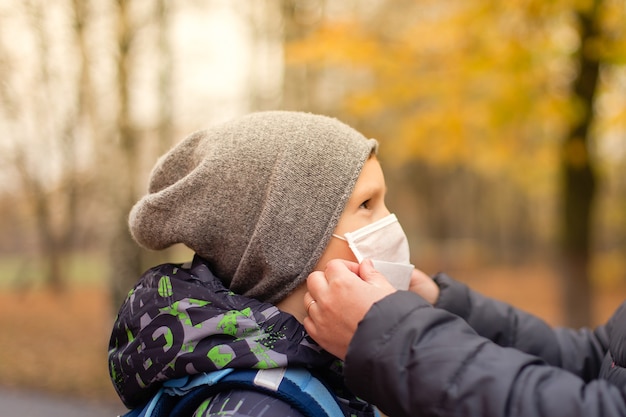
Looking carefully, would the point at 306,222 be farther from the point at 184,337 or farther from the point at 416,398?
the point at 416,398

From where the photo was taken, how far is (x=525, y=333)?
233cm

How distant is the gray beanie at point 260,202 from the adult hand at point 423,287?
805 mm

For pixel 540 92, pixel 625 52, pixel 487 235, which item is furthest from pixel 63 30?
pixel 487 235

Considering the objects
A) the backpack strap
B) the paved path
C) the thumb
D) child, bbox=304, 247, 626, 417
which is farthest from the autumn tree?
the backpack strap

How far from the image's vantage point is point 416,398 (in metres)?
1.29

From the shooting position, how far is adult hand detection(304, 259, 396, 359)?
144 cm

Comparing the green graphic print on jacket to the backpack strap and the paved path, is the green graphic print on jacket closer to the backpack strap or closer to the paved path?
the backpack strap

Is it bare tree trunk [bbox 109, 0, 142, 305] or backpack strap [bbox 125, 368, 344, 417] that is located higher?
backpack strap [bbox 125, 368, 344, 417]

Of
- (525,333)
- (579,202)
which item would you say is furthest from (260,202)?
(579,202)

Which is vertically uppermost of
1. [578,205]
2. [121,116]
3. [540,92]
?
[540,92]

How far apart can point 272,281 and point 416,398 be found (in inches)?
20.8

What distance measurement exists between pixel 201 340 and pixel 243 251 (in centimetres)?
30

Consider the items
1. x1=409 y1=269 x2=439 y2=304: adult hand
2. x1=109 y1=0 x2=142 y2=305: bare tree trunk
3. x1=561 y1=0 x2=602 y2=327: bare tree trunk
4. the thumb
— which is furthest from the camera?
x1=109 y1=0 x2=142 y2=305: bare tree trunk

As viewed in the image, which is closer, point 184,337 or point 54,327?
point 184,337
